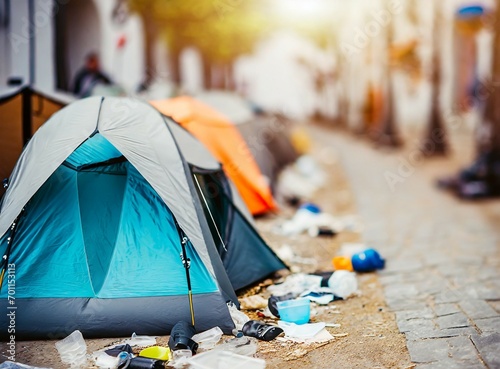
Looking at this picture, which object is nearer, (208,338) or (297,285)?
(208,338)

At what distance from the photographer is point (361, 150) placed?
18.5 m

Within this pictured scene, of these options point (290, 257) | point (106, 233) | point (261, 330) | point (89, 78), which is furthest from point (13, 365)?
point (89, 78)

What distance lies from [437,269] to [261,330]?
2.37 m

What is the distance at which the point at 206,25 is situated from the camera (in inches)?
838

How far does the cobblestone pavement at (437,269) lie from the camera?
3914 mm

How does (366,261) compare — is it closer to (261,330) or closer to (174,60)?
(261,330)

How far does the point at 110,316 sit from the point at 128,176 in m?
1.09

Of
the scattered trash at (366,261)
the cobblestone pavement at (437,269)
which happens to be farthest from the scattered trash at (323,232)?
the scattered trash at (366,261)

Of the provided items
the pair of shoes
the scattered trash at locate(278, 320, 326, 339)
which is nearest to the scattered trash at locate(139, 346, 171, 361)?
the pair of shoes

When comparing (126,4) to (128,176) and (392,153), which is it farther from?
(128,176)

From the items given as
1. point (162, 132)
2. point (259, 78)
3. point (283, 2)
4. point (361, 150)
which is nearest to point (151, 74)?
point (361, 150)

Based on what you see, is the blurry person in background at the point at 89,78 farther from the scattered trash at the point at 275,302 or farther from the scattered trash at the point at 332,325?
the scattered trash at the point at 332,325

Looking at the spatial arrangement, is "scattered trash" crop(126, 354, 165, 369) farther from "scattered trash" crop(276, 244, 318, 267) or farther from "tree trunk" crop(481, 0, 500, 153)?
"tree trunk" crop(481, 0, 500, 153)

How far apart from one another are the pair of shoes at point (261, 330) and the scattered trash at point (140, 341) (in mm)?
628
